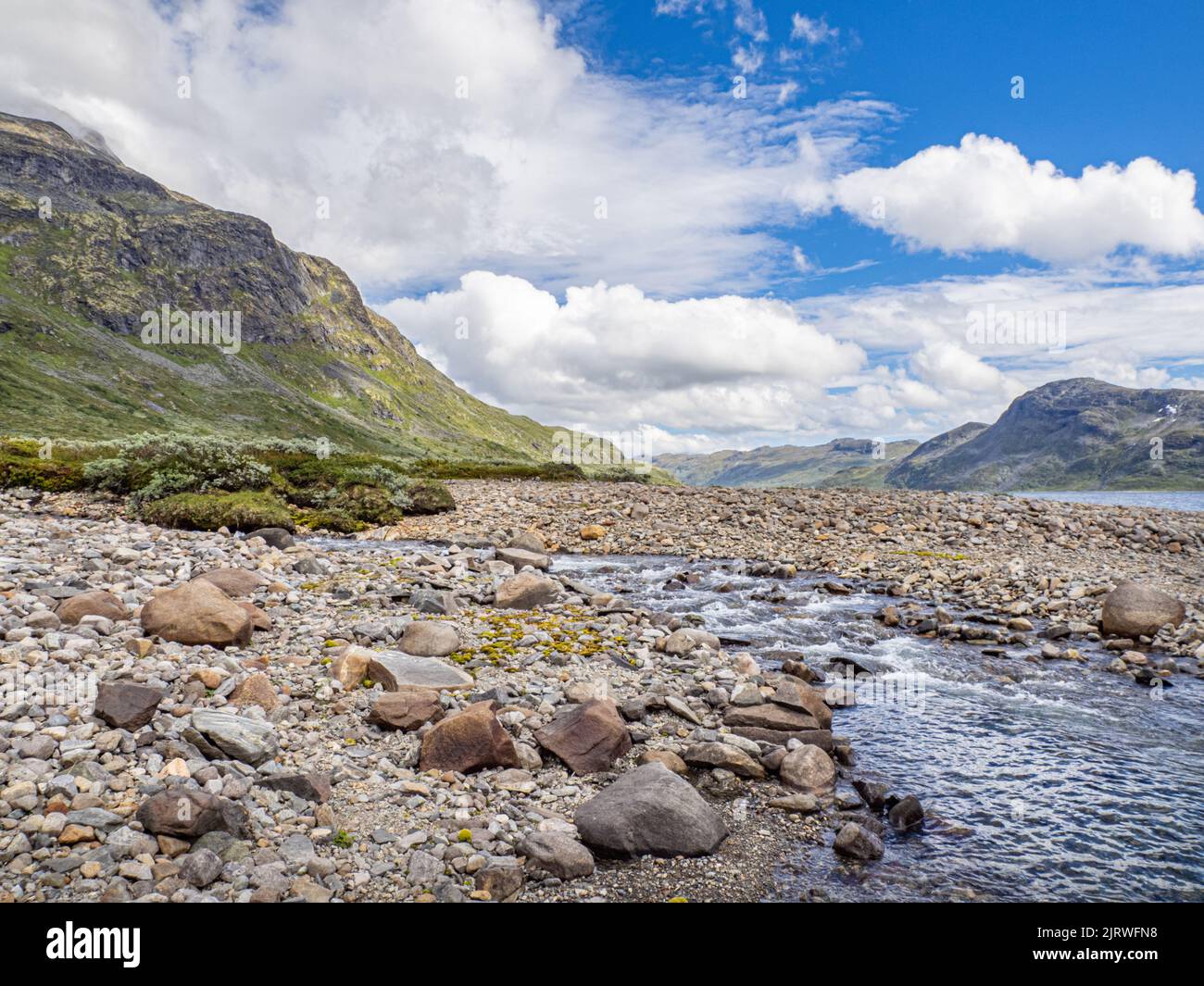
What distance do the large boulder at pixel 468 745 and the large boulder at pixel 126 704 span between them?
10.5 ft

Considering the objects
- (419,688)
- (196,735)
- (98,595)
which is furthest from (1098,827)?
(98,595)

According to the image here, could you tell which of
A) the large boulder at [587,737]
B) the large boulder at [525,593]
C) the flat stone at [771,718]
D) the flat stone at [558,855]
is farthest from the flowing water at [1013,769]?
the large boulder at [525,593]

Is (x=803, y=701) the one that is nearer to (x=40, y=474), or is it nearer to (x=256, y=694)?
(x=256, y=694)

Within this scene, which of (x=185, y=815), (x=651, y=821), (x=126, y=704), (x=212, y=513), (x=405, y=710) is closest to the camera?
(x=185, y=815)

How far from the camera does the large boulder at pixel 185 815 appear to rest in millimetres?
5609

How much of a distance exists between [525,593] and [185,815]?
10.2 meters

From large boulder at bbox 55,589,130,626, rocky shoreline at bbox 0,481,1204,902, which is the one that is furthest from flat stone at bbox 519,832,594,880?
→ large boulder at bbox 55,589,130,626

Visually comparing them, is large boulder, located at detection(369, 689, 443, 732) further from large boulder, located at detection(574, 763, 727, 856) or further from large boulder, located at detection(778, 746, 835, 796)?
large boulder, located at detection(778, 746, 835, 796)

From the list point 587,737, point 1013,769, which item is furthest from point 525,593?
point 1013,769

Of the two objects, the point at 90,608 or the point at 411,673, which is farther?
the point at 90,608

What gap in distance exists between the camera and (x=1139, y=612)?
15719 millimetres

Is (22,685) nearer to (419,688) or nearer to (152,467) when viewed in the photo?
A: (419,688)
